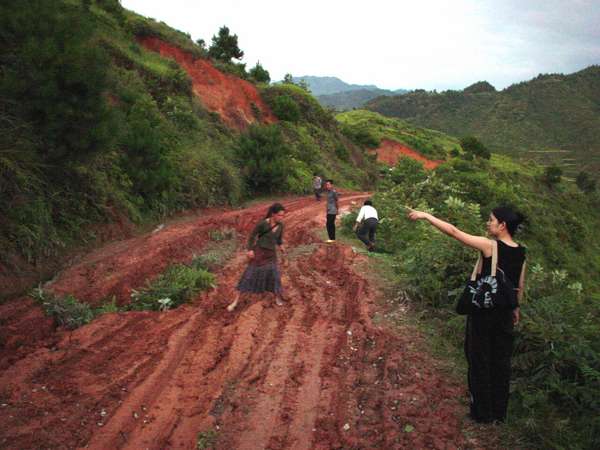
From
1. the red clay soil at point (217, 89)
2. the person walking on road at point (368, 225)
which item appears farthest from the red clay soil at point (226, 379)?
the red clay soil at point (217, 89)

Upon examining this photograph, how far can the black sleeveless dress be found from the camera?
3748 mm

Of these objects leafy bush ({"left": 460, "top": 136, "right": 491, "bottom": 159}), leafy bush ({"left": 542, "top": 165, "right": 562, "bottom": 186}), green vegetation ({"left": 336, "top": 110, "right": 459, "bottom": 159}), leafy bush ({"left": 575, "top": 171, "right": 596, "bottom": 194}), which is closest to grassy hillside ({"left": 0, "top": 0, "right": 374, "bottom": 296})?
green vegetation ({"left": 336, "top": 110, "right": 459, "bottom": 159})

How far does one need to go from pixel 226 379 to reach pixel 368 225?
651cm

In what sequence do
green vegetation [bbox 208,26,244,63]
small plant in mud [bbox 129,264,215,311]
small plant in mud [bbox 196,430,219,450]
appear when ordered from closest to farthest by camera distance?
small plant in mud [bbox 196,430,219,450]
small plant in mud [bbox 129,264,215,311]
green vegetation [bbox 208,26,244,63]

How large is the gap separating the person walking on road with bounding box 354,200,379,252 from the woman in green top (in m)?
3.97

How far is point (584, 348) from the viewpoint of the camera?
4.32 metres

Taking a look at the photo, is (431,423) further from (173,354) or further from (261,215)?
(261,215)

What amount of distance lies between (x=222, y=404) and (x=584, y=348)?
3.64 m

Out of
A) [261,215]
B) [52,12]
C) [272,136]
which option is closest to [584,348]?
[52,12]

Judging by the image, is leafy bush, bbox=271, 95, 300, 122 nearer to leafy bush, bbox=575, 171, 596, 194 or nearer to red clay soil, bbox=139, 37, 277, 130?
red clay soil, bbox=139, 37, 277, 130

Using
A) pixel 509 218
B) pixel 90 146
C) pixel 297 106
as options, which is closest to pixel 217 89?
pixel 297 106

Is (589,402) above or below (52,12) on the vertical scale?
below

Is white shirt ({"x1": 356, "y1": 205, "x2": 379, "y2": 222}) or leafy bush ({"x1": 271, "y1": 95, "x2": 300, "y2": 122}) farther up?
leafy bush ({"x1": 271, "y1": 95, "x2": 300, "y2": 122})

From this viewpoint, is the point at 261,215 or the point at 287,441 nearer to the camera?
the point at 287,441
